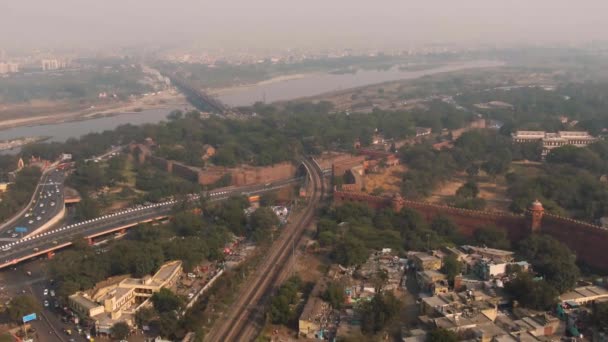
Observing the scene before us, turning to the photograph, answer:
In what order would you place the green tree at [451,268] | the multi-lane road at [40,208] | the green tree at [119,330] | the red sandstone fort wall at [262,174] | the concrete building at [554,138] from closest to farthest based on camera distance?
the green tree at [119,330] → the green tree at [451,268] → the multi-lane road at [40,208] → the red sandstone fort wall at [262,174] → the concrete building at [554,138]

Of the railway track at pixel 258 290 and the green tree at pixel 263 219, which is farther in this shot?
the green tree at pixel 263 219

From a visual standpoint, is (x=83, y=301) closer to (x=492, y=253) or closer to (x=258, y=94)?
(x=492, y=253)

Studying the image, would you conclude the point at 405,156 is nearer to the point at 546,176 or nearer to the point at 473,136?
the point at 473,136

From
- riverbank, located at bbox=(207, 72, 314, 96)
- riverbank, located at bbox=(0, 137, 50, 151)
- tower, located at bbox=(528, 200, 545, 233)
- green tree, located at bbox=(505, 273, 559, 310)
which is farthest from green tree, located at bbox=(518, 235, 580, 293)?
riverbank, located at bbox=(207, 72, 314, 96)

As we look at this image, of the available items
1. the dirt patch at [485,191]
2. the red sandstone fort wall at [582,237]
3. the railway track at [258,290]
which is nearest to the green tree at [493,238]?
the red sandstone fort wall at [582,237]

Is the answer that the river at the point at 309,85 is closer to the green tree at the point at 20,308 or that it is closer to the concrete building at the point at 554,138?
the concrete building at the point at 554,138

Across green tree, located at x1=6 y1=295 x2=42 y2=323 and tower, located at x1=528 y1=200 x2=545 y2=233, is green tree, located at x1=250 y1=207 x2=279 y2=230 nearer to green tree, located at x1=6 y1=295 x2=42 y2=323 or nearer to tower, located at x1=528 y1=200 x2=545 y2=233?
green tree, located at x1=6 y1=295 x2=42 y2=323

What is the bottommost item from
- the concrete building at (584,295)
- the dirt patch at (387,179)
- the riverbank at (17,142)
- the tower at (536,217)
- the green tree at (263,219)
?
the riverbank at (17,142)

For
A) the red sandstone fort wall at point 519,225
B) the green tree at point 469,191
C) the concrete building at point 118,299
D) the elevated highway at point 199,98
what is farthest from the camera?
the elevated highway at point 199,98
